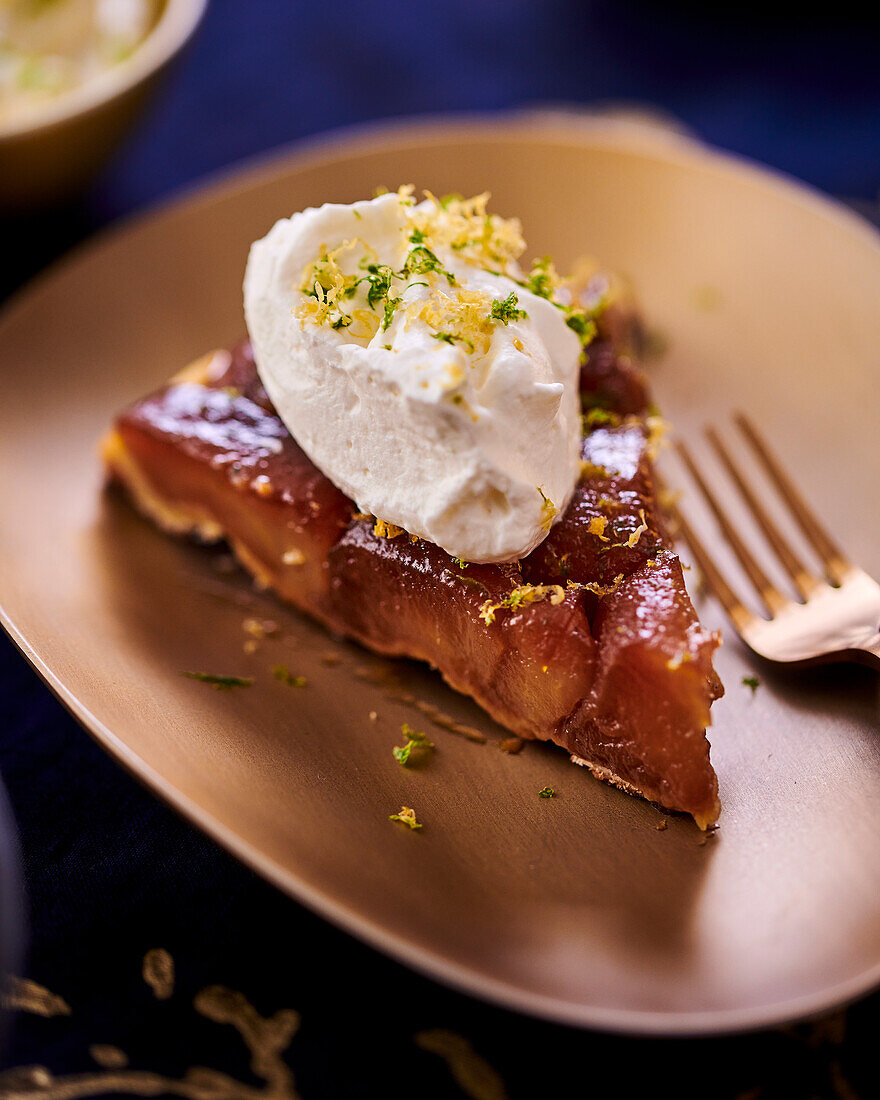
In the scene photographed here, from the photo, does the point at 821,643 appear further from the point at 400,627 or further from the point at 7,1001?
the point at 7,1001

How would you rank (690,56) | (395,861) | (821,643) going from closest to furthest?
(395,861)
(821,643)
(690,56)

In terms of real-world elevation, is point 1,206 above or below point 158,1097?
above

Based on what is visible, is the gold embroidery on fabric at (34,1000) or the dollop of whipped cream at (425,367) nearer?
the gold embroidery on fabric at (34,1000)

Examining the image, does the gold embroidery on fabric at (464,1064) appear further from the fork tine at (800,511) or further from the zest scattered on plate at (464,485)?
the fork tine at (800,511)

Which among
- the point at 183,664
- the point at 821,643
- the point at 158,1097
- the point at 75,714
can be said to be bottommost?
the point at 821,643

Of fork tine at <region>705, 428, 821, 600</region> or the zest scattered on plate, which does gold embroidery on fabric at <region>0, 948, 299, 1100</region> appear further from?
fork tine at <region>705, 428, 821, 600</region>

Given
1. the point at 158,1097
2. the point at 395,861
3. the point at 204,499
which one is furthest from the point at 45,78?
the point at 158,1097

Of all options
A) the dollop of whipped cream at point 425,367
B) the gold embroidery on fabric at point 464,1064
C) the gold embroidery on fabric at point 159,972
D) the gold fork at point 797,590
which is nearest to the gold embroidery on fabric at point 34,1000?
the gold embroidery on fabric at point 159,972
